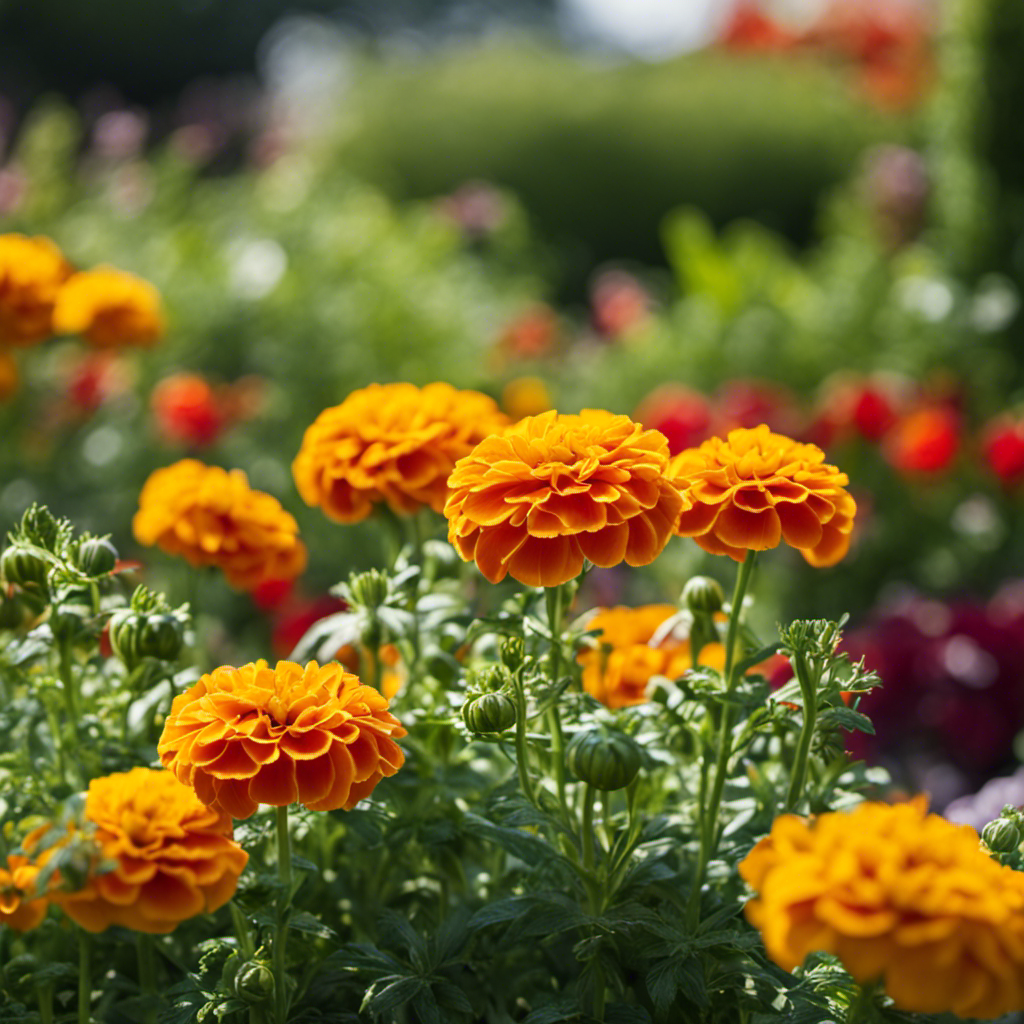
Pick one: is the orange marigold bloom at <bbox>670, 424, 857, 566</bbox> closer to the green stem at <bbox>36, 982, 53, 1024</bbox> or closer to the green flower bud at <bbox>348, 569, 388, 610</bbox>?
the green flower bud at <bbox>348, 569, 388, 610</bbox>

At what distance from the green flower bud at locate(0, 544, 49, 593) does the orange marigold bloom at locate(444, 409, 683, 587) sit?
15.5 inches

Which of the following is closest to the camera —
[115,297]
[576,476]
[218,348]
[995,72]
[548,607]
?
[576,476]

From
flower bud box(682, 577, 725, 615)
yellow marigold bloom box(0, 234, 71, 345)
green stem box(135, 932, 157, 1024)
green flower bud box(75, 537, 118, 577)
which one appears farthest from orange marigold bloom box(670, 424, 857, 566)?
yellow marigold bloom box(0, 234, 71, 345)

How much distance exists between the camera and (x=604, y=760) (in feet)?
2.89

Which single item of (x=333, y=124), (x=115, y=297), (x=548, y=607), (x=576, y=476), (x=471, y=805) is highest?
(x=333, y=124)

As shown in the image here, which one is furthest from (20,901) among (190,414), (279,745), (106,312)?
(190,414)

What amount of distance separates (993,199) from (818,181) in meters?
2.45

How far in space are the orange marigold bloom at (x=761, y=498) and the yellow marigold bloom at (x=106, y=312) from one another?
54.1 inches

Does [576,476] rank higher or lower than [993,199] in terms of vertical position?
lower

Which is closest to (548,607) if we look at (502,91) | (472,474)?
(472,474)

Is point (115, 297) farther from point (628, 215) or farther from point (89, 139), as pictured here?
point (89, 139)

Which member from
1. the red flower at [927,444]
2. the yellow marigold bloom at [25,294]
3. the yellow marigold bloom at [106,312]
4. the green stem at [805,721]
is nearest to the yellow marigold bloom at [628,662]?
the green stem at [805,721]

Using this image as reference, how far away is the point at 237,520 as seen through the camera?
1.25 metres

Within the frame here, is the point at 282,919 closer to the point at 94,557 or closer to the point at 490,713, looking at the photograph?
the point at 490,713
